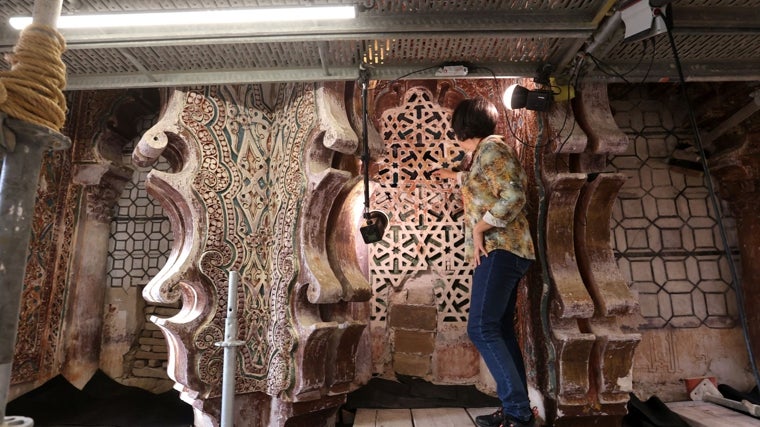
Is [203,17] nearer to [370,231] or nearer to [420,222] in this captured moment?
[370,231]

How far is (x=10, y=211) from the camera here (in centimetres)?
114

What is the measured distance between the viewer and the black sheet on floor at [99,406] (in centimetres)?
328

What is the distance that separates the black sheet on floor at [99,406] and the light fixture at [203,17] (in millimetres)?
2650

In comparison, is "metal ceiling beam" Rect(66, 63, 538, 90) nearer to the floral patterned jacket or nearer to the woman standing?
the woman standing

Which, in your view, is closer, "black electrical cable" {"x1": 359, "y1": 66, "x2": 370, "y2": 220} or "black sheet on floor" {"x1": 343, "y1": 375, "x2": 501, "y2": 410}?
"black electrical cable" {"x1": 359, "y1": 66, "x2": 370, "y2": 220}

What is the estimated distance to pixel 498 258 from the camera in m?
2.60

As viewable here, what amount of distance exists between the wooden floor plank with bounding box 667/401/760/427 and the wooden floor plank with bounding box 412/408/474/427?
1489 millimetres

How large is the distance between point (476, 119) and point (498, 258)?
2.94 feet

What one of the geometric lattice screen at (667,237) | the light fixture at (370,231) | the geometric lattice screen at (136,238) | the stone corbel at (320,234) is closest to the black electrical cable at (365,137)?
the light fixture at (370,231)

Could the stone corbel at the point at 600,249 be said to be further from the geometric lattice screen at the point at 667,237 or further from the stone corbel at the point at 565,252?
the geometric lattice screen at the point at 667,237

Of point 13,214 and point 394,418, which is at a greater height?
point 13,214

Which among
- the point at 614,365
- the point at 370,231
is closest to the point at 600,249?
the point at 614,365

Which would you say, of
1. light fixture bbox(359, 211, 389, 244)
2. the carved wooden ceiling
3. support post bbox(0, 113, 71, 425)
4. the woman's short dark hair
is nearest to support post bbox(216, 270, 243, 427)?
support post bbox(0, 113, 71, 425)

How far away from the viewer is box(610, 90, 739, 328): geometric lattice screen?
12.2 feet
